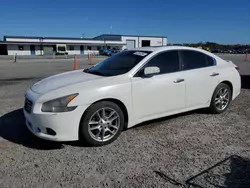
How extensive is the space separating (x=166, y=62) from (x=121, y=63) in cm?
85

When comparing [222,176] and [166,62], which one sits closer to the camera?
[222,176]

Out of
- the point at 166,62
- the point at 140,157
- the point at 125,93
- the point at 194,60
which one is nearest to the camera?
the point at 140,157

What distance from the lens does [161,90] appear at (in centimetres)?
429

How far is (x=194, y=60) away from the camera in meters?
4.94

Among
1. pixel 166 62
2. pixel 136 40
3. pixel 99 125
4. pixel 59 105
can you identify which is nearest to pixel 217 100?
pixel 166 62

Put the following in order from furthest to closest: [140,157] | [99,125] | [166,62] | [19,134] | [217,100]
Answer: [217,100], [166,62], [19,134], [99,125], [140,157]

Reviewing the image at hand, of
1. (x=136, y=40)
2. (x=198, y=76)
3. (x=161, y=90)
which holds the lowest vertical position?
(x=161, y=90)

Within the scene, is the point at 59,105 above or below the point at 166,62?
below

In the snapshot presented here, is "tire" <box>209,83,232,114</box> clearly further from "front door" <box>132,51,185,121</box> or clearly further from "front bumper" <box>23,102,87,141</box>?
"front bumper" <box>23,102,87,141</box>

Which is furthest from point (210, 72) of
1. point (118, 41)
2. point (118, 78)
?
point (118, 41)

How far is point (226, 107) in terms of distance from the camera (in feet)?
18.1

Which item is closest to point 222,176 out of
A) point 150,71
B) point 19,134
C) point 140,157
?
point 140,157

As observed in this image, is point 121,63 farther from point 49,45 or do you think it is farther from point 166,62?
point 49,45

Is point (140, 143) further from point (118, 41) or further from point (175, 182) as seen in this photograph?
point (118, 41)
